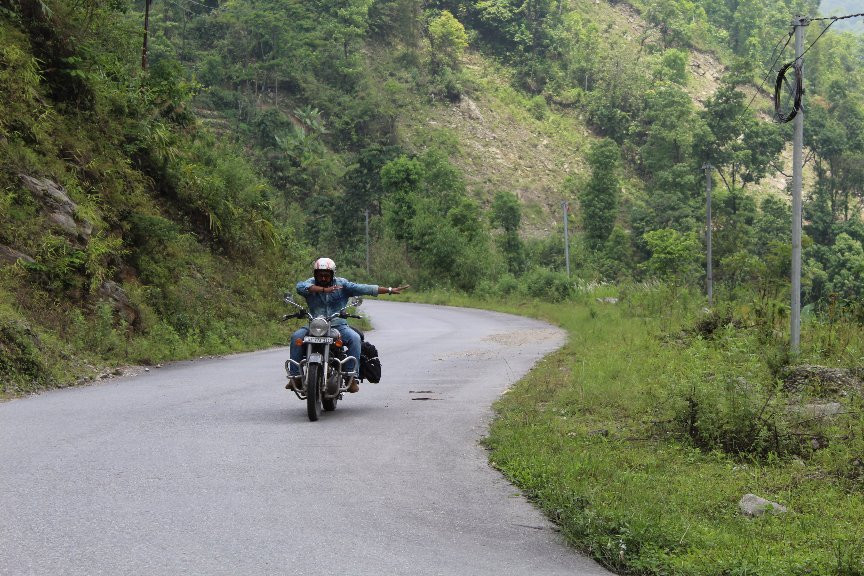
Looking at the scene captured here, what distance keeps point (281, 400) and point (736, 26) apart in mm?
145716

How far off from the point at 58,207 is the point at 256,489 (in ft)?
44.4

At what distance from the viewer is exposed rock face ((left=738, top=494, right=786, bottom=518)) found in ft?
22.7

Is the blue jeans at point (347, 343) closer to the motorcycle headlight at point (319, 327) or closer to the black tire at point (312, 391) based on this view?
the motorcycle headlight at point (319, 327)

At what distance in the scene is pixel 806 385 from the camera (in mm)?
11953

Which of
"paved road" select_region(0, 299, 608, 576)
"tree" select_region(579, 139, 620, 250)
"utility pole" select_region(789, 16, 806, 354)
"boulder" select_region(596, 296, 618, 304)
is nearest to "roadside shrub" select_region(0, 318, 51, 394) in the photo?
"paved road" select_region(0, 299, 608, 576)

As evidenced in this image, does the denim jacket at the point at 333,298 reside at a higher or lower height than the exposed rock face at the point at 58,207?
lower

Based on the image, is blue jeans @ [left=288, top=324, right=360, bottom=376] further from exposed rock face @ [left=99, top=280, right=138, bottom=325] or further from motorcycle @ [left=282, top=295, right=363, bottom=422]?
exposed rock face @ [left=99, top=280, right=138, bottom=325]

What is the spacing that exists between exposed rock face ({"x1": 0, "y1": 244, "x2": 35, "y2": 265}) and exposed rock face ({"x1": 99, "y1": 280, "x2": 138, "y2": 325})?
6.31 feet

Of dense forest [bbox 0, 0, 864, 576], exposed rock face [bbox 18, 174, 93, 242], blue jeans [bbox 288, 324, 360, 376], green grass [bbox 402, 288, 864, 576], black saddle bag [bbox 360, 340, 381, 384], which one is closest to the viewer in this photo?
green grass [bbox 402, 288, 864, 576]

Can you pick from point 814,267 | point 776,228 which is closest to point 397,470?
point 814,267

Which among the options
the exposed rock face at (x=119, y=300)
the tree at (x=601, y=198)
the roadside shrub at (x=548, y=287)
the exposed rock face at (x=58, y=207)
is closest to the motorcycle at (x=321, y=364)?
the exposed rock face at (x=119, y=300)

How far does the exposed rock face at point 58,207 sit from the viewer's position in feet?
60.7

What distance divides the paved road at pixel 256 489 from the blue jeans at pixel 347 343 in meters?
0.63

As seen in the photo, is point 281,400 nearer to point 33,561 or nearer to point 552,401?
point 552,401
